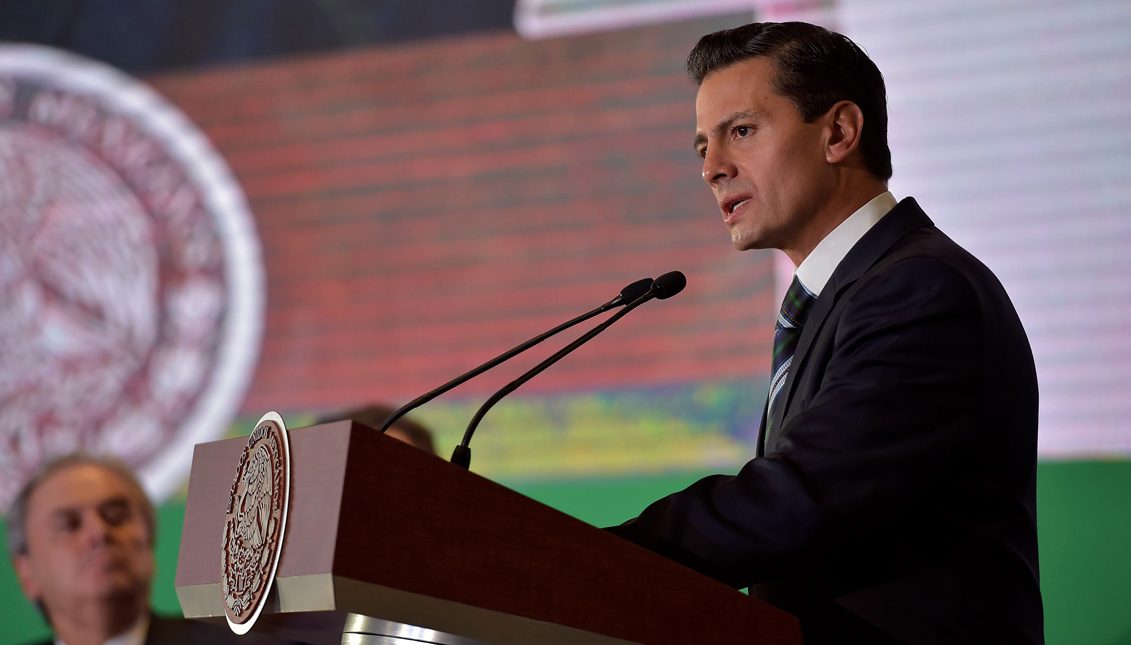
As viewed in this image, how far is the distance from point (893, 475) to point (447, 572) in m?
0.55

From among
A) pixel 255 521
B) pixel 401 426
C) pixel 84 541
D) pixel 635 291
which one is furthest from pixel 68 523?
pixel 255 521

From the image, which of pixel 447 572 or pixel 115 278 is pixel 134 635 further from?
pixel 447 572

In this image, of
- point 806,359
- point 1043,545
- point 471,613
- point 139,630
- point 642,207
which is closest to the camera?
point 471,613

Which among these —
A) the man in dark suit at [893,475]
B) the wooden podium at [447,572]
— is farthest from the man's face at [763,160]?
the wooden podium at [447,572]

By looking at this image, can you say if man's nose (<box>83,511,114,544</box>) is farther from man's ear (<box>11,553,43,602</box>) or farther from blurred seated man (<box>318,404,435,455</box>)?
blurred seated man (<box>318,404,435,455</box>)

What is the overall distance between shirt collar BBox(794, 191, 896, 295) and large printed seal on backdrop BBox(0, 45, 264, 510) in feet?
8.04

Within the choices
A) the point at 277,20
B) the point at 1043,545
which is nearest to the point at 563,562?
the point at 1043,545

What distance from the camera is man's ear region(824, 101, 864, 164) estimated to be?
1.80 metres

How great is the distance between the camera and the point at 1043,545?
2.75 metres

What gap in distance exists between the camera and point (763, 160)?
70.0 inches

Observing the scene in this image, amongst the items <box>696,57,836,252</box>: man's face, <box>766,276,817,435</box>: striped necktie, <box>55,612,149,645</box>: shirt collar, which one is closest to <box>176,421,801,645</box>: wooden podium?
<box>766,276,817,435</box>: striped necktie

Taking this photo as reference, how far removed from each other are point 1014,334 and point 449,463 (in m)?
0.81

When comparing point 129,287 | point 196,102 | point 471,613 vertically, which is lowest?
point 471,613

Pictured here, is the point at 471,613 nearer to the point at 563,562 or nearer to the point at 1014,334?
the point at 563,562
